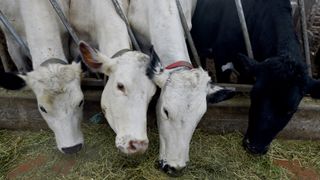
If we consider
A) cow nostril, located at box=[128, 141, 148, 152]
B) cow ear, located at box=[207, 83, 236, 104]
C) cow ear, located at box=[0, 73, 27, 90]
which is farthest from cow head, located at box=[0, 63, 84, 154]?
cow ear, located at box=[207, 83, 236, 104]

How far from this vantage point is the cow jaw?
3.68 metres

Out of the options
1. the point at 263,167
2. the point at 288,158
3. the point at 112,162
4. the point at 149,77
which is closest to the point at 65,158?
the point at 112,162

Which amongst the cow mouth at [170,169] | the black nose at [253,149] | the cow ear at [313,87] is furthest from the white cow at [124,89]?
the cow ear at [313,87]

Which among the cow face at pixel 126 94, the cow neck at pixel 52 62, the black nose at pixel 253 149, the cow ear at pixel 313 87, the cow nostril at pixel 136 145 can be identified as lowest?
the black nose at pixel 253 149

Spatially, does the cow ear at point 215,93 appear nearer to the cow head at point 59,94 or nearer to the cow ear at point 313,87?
the cow ear at point 313,87

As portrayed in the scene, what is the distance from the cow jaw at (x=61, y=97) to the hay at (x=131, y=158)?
422mm

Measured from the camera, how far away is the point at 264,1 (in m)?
5.09

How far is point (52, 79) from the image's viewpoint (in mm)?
3662

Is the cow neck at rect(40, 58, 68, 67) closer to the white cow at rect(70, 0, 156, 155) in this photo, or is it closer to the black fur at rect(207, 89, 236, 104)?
the white cow at rect(70, 0, 156, 155)

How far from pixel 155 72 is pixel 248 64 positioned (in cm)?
112

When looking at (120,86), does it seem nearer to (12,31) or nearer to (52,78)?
(52,78)

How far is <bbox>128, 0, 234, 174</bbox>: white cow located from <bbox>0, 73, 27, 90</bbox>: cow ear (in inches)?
48.5

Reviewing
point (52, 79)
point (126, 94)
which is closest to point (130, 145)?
point (126, 94)

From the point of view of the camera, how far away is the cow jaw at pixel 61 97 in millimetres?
3676
